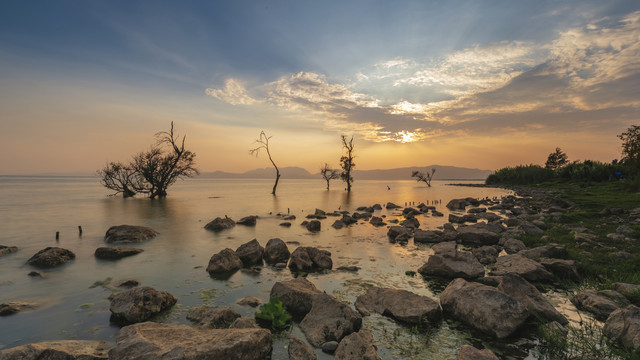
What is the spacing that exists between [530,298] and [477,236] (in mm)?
9511

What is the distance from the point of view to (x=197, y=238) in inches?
751

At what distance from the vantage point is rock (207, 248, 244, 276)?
11.4 metres

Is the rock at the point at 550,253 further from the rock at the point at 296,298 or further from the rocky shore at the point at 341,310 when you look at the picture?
the rock at the point at 296,298

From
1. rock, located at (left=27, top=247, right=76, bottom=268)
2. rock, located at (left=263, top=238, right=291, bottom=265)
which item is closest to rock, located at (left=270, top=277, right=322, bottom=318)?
rock, located at (left=263, top=238, right=291, bottom=265)

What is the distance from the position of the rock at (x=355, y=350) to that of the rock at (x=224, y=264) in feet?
23.6

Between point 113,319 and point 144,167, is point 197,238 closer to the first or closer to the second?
point 113,319

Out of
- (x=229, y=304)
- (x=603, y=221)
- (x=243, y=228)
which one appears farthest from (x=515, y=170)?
(x=229, y=304)

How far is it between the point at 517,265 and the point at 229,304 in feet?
34.2

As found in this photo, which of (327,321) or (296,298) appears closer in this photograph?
(327,321)

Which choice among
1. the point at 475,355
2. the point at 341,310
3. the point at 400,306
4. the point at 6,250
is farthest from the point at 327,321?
the point at 6,250

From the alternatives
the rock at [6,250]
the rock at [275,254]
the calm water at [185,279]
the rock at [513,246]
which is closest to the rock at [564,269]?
the rock at [513,246]

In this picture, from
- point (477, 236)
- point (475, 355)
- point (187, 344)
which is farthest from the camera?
point (477, 236)

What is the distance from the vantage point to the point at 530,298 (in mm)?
7285

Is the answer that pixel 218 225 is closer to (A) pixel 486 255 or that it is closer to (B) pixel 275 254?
(B) pixel 275 254
